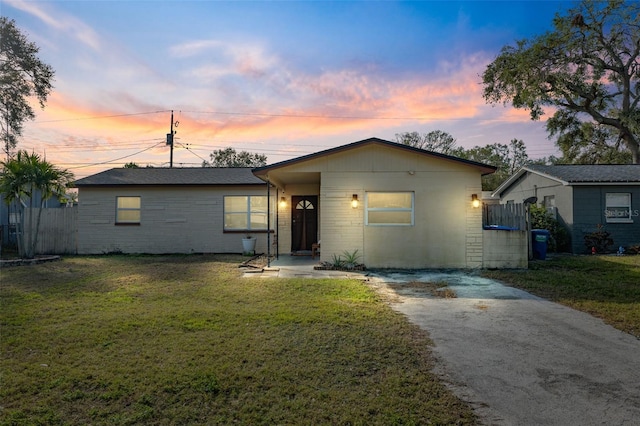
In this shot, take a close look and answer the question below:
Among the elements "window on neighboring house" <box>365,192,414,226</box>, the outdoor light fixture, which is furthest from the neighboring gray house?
"window on neighboring house" <box>365,192,414,226</box>

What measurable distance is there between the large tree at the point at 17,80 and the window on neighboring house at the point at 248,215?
15454 millimetres

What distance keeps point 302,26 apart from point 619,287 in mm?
10390

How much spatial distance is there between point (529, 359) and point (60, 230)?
1718cm

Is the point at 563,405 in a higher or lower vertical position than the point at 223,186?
lower

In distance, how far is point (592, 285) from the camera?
7801 millimetres

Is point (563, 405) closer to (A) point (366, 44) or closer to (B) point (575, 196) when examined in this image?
(A) point (366, 44)

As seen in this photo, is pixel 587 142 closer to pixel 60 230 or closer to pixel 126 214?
pixel 126 214

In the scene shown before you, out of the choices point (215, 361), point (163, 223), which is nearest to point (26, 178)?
point (163, 223)

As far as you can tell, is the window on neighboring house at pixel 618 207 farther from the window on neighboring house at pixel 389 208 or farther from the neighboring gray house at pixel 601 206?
the window on neighboring house at pixel 389 208

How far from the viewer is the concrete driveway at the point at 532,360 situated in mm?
2734

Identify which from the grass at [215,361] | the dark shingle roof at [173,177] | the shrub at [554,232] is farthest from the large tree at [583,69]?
the grass at [215,361]

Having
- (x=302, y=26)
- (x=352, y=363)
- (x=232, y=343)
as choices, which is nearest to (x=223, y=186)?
(x=302, y=26)

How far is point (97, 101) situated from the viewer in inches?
507

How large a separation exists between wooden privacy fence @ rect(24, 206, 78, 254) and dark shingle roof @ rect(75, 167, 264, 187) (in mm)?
1465
